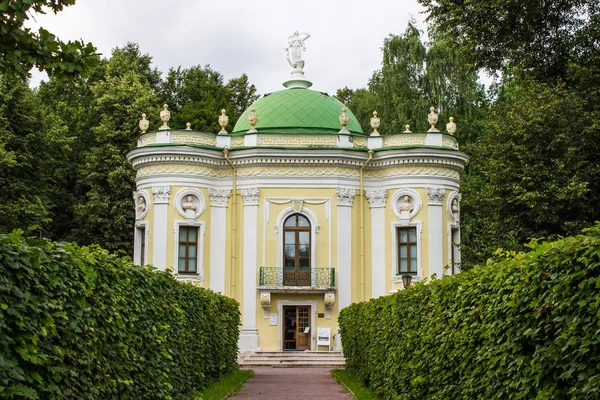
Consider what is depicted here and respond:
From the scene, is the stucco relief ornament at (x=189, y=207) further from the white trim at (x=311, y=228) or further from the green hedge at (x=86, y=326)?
the green hedge at (x=86, y=326)

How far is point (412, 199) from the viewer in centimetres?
3419

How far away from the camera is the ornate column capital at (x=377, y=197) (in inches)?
1353

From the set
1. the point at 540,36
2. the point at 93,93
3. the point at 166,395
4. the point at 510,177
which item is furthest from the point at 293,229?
the point at 166,395

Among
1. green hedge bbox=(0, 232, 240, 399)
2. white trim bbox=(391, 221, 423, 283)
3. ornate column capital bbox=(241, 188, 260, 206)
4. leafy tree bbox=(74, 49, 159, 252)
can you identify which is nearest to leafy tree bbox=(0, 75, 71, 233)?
leafy tree bbox=(74, 49, 159, 252)

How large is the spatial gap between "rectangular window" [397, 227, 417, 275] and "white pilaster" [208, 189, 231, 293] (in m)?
6.88

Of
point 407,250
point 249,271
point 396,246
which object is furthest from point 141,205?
point 407,250

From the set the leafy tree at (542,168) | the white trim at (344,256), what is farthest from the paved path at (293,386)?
the leafy tree at (542,168)

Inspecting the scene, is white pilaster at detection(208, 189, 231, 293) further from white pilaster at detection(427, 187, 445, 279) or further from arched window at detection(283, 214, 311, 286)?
white pilaster at detection(427, 187, 445, 279)

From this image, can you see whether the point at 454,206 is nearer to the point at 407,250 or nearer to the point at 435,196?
the point at 435,196

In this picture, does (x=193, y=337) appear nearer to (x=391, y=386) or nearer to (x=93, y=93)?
(x=391, y=386)

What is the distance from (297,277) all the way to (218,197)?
445 cm

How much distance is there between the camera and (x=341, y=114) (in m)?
A: 35.2

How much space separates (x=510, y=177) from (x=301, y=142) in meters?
9.34

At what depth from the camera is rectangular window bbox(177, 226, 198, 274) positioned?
111 feet
